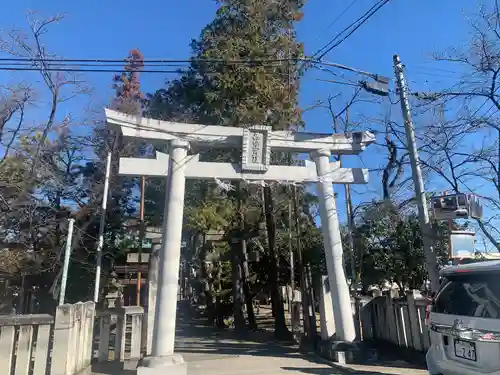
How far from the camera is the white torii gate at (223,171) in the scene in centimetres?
922

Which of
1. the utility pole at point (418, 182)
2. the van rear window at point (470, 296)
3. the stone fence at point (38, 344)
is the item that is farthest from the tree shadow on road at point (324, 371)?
the stone fence at point (38, 344)

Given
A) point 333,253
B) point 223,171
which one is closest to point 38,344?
point 223,171

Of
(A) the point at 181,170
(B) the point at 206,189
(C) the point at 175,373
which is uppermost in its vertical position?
(B) the point at 206,189

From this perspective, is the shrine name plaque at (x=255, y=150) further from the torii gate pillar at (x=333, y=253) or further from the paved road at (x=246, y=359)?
the paved road at (x=246, y=359)

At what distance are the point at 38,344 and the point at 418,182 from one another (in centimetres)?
786

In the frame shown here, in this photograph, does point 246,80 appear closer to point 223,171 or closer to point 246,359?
point 223,171

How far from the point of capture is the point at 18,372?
7133 mm

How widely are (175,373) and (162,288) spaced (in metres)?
1.79

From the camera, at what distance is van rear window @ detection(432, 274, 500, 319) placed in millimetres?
4438

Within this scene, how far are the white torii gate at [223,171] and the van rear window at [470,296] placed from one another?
204 inches

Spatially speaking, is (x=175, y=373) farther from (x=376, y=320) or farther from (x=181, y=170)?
(x=376, y=320)

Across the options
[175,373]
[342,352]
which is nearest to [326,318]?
[342,352]

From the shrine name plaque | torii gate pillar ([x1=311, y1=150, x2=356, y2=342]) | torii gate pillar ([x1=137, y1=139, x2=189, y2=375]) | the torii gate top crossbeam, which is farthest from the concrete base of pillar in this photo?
the torii gate top crossbeam

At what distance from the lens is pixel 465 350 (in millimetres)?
4656
